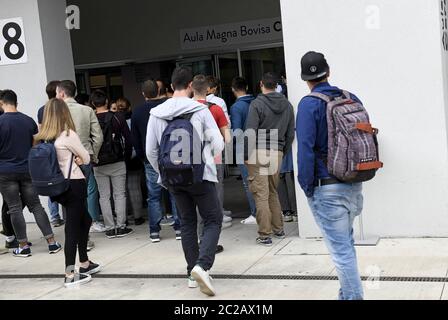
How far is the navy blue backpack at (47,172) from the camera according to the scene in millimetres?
5453

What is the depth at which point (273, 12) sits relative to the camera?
37.3 feet

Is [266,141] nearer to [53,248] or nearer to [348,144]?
[348,144]

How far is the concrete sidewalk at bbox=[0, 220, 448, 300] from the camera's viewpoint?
498cm

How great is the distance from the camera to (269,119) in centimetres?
639

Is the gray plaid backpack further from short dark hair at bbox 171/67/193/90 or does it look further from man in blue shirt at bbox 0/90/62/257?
man in blue shirt at bbox 0/90/62/257

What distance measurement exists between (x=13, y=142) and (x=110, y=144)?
106 centimetres

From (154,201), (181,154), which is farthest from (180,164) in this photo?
(154,201)

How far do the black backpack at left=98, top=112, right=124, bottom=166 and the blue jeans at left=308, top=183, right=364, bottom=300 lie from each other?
3607 millimetres

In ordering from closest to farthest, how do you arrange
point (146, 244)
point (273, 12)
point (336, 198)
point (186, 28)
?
point (336, 198) < point (146, 244) < point (273, 12) < point (186, 28)

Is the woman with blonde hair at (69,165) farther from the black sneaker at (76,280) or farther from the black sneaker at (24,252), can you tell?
the black sneaker at (24,252)

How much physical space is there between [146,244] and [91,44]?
7.06 meters

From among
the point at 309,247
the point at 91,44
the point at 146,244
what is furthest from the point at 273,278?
the point at 91,44

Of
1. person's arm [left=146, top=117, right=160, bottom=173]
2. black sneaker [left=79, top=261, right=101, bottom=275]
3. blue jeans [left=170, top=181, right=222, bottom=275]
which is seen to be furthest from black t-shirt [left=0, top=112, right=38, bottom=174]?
blue jeans [left=170, top=181, right=222, bottom=275]

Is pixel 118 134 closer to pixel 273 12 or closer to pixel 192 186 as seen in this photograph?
pixel 192 186
